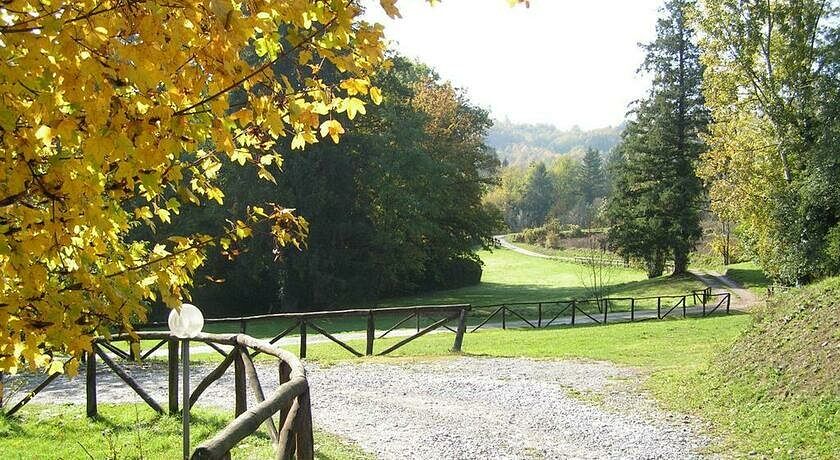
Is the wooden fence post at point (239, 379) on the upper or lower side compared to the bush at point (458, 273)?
upper

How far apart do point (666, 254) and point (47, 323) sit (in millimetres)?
42211

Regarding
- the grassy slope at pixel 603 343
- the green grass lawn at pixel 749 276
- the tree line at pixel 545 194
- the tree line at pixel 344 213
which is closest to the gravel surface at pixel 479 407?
the grassy slope at pixel 603 343

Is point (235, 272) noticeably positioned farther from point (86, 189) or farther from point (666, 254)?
point (86, 189)

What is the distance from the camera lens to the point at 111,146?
2230 millimetres

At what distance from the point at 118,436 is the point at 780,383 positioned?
26.0ft

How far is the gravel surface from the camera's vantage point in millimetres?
7332

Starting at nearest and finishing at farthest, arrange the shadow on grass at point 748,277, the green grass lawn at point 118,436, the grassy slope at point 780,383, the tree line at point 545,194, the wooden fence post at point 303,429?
1. the wooden fence post at point 303,429
2. the green grass lawn at point 118,436
3. the grassy slope at point 780,383
4. the shadow on grass at point 748,277
5. the tree line at point 545,194

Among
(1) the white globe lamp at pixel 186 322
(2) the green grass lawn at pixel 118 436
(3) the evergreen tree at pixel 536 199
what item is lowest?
(2) the green grass lawn at pixel 118 436

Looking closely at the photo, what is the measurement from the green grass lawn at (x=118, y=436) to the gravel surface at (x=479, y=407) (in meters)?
0.89

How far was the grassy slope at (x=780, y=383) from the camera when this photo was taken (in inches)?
283

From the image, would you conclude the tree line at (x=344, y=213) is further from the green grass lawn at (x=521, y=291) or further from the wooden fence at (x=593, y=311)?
the wooden fence at (x=593, y=311)

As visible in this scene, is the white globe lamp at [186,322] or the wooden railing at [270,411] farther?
the white globe lamp at [186,322]

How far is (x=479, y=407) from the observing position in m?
9.20

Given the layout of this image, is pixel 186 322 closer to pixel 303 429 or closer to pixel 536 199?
pixel 303 429
